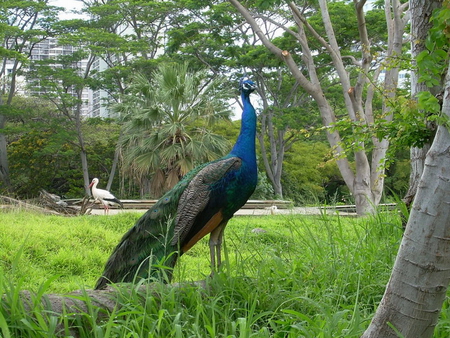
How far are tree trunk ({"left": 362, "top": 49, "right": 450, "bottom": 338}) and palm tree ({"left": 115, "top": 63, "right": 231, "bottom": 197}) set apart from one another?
37.1ft

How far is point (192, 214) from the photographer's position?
3.59 metres

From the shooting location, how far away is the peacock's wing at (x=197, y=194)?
359 centimetres

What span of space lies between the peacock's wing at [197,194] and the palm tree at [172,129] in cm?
934

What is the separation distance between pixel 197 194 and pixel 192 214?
147mm

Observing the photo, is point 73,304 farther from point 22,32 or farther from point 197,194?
point 22,32

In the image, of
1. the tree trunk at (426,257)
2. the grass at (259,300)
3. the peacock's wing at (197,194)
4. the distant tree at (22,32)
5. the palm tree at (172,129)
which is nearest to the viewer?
the tree trunk at (426,257)

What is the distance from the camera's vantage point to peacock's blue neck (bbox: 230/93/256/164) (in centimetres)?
383

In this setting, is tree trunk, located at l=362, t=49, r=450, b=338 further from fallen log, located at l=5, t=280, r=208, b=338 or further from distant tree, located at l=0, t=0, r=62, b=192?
distant tree, located at l=0, t=0, r=62, b=192

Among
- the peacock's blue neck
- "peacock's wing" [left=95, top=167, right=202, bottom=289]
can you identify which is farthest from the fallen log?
the peacock's blue neck

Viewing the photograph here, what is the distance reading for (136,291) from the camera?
8.24 ft

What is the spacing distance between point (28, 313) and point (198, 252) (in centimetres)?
508

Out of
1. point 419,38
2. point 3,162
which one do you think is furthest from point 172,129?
point 3,162

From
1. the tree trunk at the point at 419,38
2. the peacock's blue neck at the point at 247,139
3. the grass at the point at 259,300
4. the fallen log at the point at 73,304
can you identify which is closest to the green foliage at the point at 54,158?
the grass at the point at 259,300

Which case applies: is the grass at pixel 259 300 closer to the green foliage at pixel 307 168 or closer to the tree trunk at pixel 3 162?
the tree trunk at pixel 3 162
